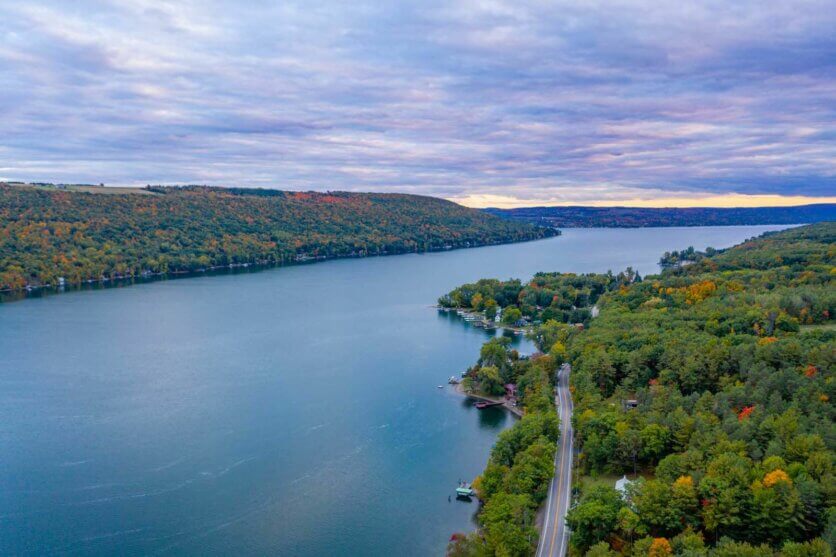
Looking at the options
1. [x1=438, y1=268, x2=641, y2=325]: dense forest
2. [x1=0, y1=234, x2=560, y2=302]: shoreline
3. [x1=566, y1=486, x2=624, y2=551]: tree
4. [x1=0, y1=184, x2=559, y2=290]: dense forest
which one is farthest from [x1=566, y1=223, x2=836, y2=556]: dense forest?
[x1=0, y1=184, x2=559, y2=290]: dense forest

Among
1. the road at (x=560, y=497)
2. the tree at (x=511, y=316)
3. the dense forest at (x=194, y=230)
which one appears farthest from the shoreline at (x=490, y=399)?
the dense forest at (x=194, y=230)

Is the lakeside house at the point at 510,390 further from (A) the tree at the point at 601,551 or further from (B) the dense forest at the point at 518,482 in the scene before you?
(A) the tree at the point at 601,551

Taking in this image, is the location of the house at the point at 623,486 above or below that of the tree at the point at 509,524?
above

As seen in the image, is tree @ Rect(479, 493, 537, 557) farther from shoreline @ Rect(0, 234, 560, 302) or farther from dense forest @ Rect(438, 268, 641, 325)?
shoreline @ Rect(0, 234, 560, 302)

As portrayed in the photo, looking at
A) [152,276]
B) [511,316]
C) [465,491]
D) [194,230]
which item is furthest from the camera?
[194,230]

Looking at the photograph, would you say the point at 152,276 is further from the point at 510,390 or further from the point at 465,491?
the point at 465,491

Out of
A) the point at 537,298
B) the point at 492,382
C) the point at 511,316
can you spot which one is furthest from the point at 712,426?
the point at 537,298

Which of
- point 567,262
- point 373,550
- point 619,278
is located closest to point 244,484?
point 373,550
